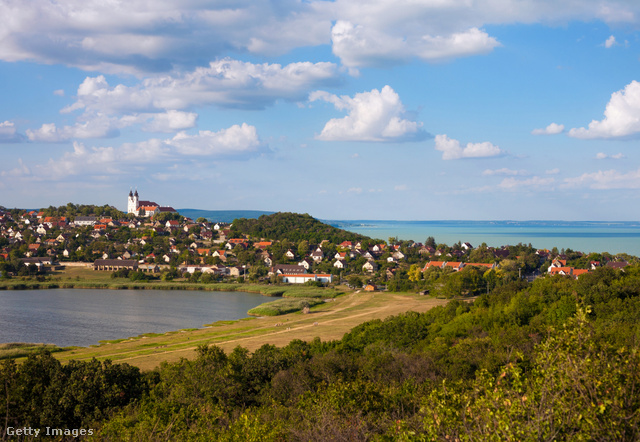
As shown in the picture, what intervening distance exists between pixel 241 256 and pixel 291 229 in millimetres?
24266

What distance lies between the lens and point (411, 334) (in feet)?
80.7

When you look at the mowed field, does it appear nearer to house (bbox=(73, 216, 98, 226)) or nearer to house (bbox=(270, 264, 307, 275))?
house (bbox=(270, 264, 307, 275))

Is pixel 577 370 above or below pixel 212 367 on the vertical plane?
above

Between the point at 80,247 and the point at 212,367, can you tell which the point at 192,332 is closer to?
the point at 212,367

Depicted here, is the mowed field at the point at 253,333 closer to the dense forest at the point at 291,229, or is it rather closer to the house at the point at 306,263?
the house at the point at 306,263

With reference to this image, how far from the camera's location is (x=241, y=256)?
7681 centimetres

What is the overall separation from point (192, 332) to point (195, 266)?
40151 mm

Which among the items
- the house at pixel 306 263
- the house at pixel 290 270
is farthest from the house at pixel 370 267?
the house at pixel 290 270

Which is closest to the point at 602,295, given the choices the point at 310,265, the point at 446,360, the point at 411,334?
the point at 411,334

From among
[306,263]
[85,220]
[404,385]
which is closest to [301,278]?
[306,263]

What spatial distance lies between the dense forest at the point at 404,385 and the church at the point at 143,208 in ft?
325

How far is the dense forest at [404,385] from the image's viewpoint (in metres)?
5.68

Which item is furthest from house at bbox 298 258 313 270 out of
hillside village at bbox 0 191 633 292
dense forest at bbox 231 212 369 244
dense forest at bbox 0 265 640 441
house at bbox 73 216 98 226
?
house at bbox 73 216 98 226

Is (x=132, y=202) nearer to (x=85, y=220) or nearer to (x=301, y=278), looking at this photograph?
(x=85, y=220)
